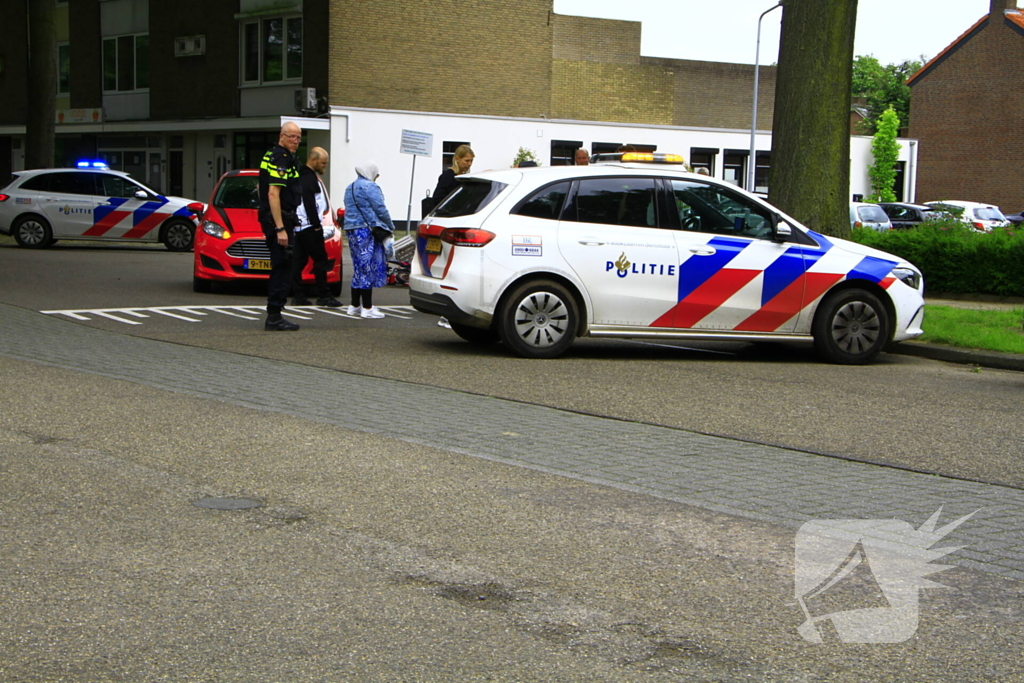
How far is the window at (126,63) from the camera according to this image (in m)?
43.2

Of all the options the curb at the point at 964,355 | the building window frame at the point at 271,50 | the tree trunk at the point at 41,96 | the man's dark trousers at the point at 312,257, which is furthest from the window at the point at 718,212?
the building window frame at the point at 271,50

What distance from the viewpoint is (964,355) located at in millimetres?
11820

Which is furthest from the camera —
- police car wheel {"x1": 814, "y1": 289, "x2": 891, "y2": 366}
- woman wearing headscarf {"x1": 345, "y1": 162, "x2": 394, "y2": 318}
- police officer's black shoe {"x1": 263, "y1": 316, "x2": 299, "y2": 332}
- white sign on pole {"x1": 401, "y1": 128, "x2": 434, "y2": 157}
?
white sign on pole {"x1": 401, "y1": 128, "x2": 434, "y2": 157}

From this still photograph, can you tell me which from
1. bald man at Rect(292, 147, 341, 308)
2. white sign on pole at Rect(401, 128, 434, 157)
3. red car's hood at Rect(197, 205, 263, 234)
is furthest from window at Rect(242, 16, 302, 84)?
bald man at Rect(292, 147, 341, 308)

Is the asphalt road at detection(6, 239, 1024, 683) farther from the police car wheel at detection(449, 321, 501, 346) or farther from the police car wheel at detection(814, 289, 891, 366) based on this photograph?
the police car wheel at detection(449, 321, 501, 346)

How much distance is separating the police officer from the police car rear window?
1.64 meters

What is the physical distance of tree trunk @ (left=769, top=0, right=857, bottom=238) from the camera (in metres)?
13.7

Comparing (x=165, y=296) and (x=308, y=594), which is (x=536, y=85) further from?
(x=308, y=594)

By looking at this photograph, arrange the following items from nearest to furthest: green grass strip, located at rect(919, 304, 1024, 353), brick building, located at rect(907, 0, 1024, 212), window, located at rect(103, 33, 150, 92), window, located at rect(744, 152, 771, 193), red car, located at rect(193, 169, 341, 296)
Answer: green grass strip, located at rect(919, 304, 1024, 353) → red car, located at rect(193, 169, 341, 296) → window, located at rect(103, 33, 150, 92) → window, located at rect(744, 152, 771, 193) → brick building, located at rect(907, 0, 1024, 212)

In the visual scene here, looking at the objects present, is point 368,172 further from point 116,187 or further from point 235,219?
point 116,187

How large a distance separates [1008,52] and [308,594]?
5892cm

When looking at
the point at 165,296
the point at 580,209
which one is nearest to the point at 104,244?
the point at 165,296

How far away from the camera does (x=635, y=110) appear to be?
4750cm

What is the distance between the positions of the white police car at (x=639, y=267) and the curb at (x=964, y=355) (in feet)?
3.18
